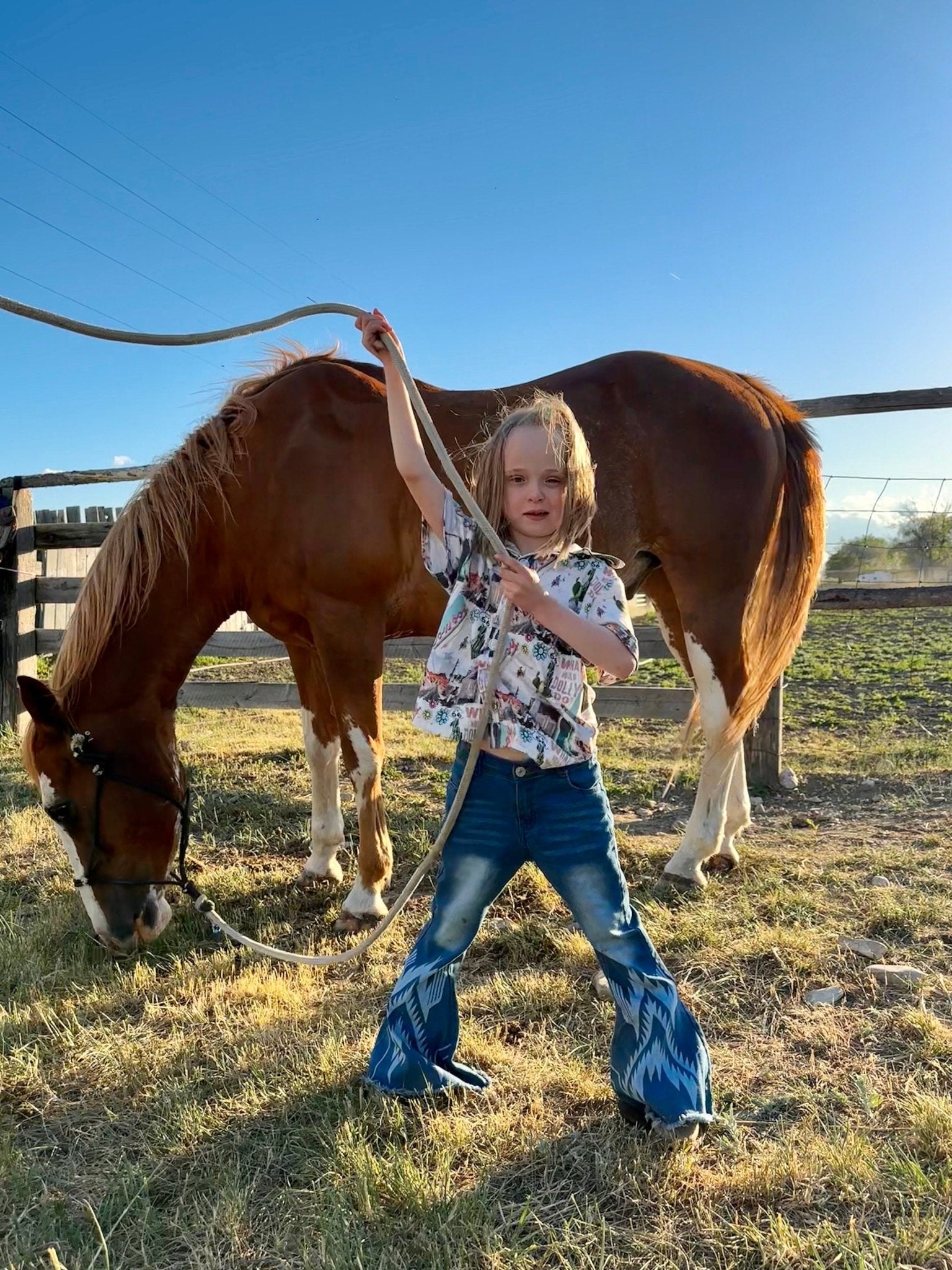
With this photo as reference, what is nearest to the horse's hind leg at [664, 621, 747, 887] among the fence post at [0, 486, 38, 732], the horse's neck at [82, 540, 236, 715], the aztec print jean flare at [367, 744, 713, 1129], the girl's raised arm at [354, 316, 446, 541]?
the aztec print jean flare at [367, 744, 713, 1129]

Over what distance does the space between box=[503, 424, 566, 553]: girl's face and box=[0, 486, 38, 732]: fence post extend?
5.73 metres

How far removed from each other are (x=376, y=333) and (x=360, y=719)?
5.43 ft

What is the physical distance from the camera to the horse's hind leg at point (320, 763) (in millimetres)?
3578

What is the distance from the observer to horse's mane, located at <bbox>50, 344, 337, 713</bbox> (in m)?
2.85

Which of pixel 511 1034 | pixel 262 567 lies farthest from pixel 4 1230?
pixel 262 567

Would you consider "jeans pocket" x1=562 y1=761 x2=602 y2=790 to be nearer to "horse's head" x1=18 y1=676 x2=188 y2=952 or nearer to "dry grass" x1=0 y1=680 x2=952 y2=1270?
"dry grass" x1=0 y1=680 x2=952 y2=1270

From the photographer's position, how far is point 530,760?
1824 millimetres

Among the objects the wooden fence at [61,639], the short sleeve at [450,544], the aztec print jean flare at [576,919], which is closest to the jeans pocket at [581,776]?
the aztec print jean flare at [576,919]

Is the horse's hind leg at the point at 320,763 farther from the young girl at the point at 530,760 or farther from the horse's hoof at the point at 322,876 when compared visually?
the young girl at the point at 530,760

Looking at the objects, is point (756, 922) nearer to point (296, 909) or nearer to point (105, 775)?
point (296, 909)

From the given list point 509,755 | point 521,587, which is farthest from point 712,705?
point 521,587

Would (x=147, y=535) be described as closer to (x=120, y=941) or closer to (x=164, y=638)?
(x=164, y=638)

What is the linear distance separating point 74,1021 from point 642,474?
294 centimetres

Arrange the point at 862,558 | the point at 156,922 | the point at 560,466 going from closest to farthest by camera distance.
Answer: the point at 560,466
the point at 156,922
the point at 862,558
